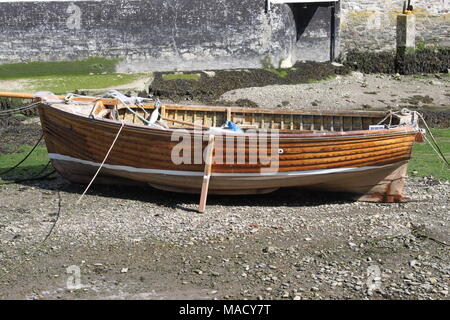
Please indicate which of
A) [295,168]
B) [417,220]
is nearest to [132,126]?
[295,168]

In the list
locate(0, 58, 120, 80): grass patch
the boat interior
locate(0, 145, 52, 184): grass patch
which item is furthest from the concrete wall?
locate(0, 145, 52, 184): grass patch

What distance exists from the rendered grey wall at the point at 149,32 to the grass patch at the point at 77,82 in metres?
0.60

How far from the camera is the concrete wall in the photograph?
20859mm

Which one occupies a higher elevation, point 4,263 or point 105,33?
point 105,33

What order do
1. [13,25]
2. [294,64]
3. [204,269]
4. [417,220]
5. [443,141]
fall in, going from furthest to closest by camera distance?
[294,64], [13,25], [443,141], [417,220], [204,269]

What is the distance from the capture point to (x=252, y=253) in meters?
9.30

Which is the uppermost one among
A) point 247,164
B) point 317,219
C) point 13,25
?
point 13,25

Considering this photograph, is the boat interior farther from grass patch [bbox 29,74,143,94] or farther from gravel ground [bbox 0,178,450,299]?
grass patch [bbox 29,74,143,94]

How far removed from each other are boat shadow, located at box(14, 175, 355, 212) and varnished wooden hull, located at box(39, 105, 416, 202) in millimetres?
207

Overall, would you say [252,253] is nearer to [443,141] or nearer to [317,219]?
[317,219]

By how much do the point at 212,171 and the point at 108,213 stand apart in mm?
1611

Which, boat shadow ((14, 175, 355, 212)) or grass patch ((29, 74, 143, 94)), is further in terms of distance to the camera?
grass patch ((29, 74, 143, 94))

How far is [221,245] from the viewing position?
954 centimetres

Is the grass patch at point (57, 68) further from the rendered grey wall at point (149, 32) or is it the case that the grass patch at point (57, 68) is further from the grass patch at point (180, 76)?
the grass patch at point (180, 76)
